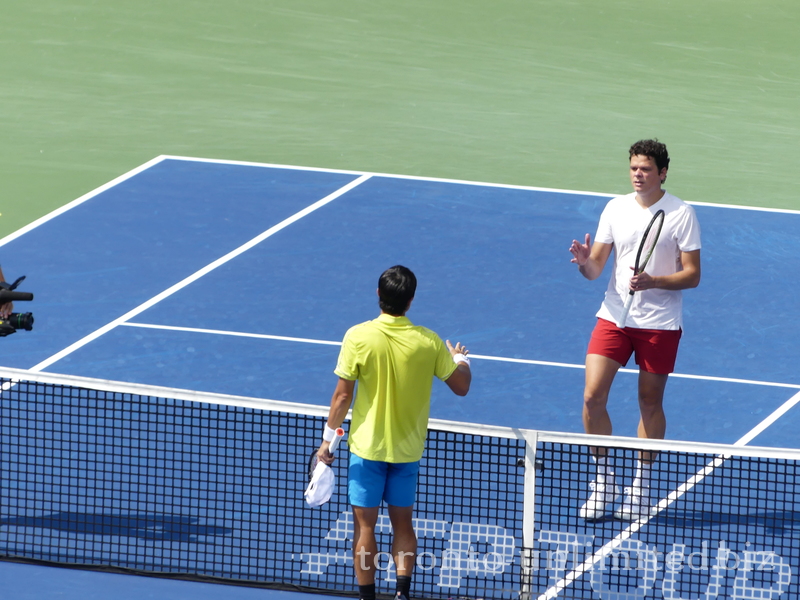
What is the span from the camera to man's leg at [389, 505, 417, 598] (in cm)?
650

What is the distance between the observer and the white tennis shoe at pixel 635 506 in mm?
7528

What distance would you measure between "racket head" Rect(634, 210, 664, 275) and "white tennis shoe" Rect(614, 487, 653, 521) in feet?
4.30

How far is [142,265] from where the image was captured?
13047mm

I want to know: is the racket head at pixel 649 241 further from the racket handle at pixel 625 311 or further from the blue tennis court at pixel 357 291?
the blue tennis court at pixel 357 291

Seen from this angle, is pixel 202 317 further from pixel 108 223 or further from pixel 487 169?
pixel 487 169

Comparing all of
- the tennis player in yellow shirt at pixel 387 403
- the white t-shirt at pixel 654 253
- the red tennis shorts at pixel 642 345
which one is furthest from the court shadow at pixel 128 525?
the white t-shirt at pixel 654 253

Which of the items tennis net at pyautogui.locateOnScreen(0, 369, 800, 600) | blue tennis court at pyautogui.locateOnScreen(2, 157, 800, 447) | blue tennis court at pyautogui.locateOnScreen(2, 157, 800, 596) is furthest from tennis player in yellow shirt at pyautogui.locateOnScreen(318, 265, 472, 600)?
blue tennis court at pyautogui.locateOnScreen(2, 157, 800, 447)

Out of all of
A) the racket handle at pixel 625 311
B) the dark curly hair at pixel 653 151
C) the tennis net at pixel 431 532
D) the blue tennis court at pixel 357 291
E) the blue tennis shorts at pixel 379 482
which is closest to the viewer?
the blue tennis shorts at pixel 379 482

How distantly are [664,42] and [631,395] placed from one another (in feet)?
48.4

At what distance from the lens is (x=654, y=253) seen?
780 cm

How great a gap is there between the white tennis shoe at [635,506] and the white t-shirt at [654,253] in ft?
3.28

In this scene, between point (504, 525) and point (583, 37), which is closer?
point (504, 525)

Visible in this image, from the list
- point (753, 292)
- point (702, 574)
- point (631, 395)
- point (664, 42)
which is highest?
point (664, 42)

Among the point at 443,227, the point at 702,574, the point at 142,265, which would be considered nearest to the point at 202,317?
the point at 142,265
